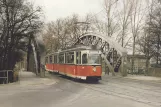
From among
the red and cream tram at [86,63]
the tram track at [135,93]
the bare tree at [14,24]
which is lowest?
the tram track at [135,93]

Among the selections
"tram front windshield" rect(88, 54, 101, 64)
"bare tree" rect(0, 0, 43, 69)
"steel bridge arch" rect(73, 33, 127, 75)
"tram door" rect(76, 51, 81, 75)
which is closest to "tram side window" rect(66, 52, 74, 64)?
"tram door" rect(76, 51, 81, 75)

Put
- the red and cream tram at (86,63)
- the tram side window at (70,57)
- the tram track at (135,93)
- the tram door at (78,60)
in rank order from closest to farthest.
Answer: the tram track at (135,93) < the red and cream tram at (86,63) < the tram door at (78,60) < the tram side window at (70,57)

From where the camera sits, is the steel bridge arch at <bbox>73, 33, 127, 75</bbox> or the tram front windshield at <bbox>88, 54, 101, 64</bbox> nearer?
the tram front windshield at <bbox>88, 54, 101, 64</bbox>

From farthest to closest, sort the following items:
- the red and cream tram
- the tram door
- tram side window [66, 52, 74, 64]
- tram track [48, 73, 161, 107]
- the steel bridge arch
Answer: the steel bridge arch
tram side window [66, 52, 74, 64]
the tram door
the red and cream tram
tram track [48, 73, 161, 107]

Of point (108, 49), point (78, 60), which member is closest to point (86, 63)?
point (78, 60)

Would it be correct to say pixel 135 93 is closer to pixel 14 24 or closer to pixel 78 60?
pixel 78 60

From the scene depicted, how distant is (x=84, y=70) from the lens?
2409 cm

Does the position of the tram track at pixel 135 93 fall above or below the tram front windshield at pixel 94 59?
below

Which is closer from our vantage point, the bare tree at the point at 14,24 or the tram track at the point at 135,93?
the tram track at the point at 135,93

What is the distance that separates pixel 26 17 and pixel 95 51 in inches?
338

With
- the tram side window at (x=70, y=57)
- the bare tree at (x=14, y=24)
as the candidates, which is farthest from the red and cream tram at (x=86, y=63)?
the bare tree at (x=14, y=24)

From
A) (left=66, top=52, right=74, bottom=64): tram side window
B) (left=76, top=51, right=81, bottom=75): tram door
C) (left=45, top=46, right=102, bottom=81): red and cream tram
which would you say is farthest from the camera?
(left=66, top=52, right=74, bottom=64): tram side window

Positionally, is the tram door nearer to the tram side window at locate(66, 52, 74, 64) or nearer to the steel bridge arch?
the tram side window at locate(66, 52, 74, 64)

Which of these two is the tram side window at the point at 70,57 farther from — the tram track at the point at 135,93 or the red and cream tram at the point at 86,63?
the tram track at the point at 135,93
